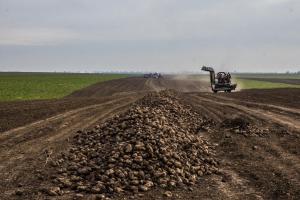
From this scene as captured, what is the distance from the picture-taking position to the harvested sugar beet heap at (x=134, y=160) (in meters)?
10.9

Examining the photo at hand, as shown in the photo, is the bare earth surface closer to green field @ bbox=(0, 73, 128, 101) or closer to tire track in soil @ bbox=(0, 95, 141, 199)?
tire track in soil @ bbox=(0, 95, 141, 199)

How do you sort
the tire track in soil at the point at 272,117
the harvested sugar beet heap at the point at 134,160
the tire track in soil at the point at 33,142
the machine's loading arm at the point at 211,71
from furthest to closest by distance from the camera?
the machine's loading arm at the point at 211,71
the tire track in soil at the point at 272,117
the tire track in soil at the point at 33,142
the harvested sugar beet heap at the point at 134,160

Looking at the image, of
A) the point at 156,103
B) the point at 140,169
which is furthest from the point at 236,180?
the point at 156,103

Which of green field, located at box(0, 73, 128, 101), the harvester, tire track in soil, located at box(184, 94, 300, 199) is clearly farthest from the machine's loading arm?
tire track in soil, located at box(184, 94, 300, 199)

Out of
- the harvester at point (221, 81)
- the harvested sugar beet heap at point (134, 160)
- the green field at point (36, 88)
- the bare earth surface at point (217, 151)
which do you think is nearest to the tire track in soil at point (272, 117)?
the bare earth surface at point (217, 151)

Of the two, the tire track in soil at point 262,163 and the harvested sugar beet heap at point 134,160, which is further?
the tire track in soil at point 262,163

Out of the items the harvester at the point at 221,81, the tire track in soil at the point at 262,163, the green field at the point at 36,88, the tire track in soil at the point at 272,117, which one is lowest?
the green field at the point at 36,88

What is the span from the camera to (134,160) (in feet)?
38.8

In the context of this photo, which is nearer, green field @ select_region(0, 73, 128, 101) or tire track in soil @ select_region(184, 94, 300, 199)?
tire track in soil @ select_region(184, 94, 300, 199)

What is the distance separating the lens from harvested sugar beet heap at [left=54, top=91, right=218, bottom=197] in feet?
35.9

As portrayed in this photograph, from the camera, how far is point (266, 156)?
48.5 ft

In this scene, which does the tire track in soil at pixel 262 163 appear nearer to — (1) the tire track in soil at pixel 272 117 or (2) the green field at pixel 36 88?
(1) the tire track in soil at pixel 272 117

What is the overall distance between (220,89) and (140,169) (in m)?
38.7

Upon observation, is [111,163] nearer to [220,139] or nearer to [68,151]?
[68,151]
